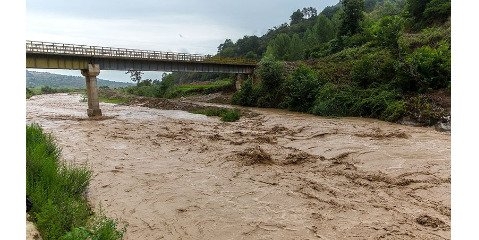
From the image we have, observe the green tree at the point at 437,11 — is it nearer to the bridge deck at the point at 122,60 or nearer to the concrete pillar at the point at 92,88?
the bridge deck at the point at 122,60

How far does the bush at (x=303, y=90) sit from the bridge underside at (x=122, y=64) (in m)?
15.4

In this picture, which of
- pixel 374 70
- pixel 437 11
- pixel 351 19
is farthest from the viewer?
pixel 351 19

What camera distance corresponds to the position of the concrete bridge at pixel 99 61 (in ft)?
117

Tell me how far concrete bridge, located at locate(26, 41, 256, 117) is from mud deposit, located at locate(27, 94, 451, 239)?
14.2m

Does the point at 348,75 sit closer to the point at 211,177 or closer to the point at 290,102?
the point at 290,102

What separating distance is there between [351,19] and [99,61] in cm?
4551

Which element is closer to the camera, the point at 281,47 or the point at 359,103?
the point at 359,103

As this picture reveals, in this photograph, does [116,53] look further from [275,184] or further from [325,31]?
[325,31]

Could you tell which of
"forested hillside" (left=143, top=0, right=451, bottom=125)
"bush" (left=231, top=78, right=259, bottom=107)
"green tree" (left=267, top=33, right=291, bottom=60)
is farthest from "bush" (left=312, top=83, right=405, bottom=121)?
"green tree" (left=267, top=33, right=291, bottom=60)

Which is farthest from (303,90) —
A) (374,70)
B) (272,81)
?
(272,81)

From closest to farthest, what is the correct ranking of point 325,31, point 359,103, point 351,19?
point 359,103, point 351,19, point 325,31

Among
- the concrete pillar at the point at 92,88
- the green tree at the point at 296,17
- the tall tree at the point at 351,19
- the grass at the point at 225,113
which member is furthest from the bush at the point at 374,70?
the green tree at the point at 296,17

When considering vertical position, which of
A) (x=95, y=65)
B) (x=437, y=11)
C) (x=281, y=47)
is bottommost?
(x=95, y=65)

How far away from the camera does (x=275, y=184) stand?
13891 millimetres
